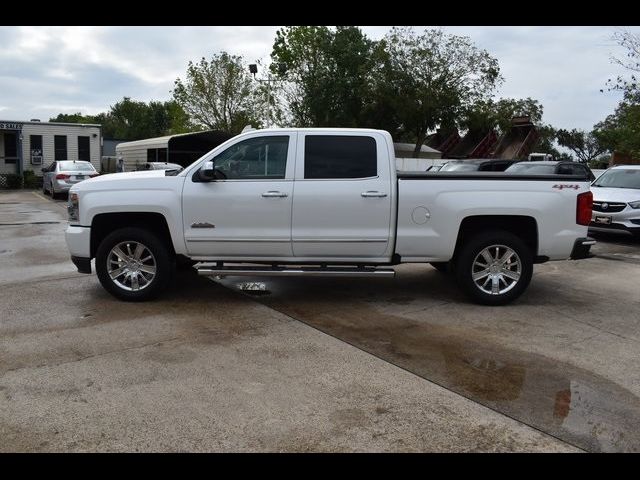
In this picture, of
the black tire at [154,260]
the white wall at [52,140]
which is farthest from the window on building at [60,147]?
the black tire at [154,260]

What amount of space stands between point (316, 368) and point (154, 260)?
266 centimetres

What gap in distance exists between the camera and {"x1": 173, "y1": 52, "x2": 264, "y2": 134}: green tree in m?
38.9

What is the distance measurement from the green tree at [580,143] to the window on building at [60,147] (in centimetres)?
6265

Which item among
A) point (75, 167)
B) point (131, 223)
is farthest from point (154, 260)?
point (75, 167)

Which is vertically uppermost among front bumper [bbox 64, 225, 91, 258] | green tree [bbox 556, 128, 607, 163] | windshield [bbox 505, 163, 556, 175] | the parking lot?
green tree [bbox 556, 128, 607, 163]

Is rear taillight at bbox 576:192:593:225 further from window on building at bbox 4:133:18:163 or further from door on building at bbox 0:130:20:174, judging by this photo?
window on building at bbox 4:133:18:163

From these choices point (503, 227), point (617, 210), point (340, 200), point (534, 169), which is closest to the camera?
point (340, 200)

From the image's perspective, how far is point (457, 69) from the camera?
120 feet

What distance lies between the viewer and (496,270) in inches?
254

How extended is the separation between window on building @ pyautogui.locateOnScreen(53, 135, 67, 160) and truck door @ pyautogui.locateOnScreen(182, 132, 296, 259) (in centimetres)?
2913

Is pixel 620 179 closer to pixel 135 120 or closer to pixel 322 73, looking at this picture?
pixel 322 73

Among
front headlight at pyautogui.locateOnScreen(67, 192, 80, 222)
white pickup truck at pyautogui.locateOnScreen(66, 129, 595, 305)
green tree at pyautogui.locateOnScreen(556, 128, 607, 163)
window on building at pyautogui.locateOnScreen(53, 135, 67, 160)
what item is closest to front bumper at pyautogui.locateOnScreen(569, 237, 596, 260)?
white pickup truck at pyautogui.locateOnScreen(66, 129, 595, 305)
